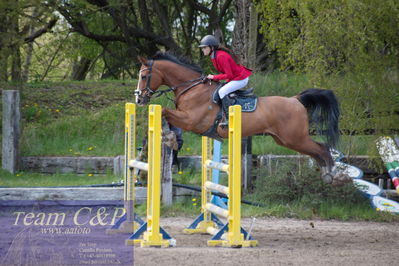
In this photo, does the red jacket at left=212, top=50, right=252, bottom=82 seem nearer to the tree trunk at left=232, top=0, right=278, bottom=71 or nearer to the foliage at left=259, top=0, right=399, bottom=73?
the foliage at left=259, top=0, right=399, bottom=73

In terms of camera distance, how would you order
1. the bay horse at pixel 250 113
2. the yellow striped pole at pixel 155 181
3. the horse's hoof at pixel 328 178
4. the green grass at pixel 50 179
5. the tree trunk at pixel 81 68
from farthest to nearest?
the tree trunk at pixel 81 68
the green grass at pixel 50 179
the horse's hoof at pixel 328 178
the bay horse at pixel 250 113
the yellow striped pole at pixel 155 181

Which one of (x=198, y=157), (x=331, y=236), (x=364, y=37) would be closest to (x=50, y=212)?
(x=198, y=157)

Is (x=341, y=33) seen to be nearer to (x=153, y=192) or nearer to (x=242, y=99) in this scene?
(x=242, y=99)

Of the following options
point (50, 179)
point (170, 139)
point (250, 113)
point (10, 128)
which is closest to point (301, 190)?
point (250, 113)

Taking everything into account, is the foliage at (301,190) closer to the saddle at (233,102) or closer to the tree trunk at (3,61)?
the saddle at (233,102)

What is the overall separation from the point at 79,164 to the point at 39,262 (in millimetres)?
5306

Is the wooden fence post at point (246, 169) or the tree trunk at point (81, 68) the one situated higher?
the tree trunk at point (81, 68)

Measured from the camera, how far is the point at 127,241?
20.0ft

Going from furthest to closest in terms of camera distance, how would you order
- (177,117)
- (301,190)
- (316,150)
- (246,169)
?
(246,169) → (301,190) → (316,150) → (177,117)

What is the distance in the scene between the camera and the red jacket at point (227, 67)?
7121 millimetres

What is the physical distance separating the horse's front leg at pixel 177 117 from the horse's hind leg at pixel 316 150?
4.05 feet

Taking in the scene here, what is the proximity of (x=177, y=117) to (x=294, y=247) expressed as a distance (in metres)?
1.96

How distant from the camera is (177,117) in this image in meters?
7.11

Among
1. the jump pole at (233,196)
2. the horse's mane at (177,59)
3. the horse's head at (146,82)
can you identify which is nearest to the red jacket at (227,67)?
the horse's mane at (177,59)
